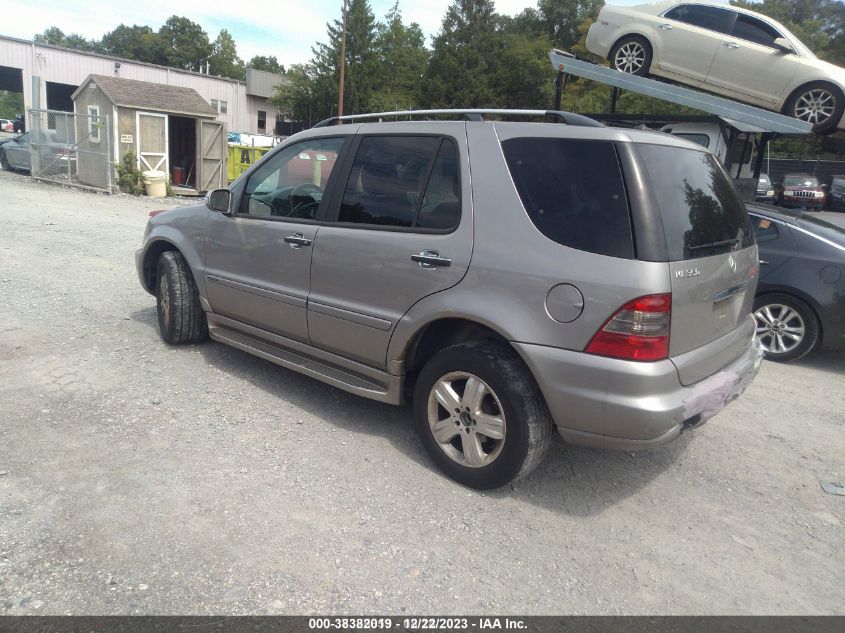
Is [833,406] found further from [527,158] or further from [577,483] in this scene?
[527,158]

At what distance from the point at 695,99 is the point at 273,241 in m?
6.00

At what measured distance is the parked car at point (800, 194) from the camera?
2453 cm

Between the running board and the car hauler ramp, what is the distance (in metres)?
6.05

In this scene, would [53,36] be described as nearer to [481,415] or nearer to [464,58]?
[464,58]

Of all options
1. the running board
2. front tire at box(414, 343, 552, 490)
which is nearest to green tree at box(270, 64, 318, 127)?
the running board

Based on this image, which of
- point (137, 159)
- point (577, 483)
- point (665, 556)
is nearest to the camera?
point (665, 556)

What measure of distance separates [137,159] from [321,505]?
59.2 feet

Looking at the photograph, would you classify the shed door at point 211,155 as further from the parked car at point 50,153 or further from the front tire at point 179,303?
the front tire at point 179,303

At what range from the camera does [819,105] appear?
29.1ft

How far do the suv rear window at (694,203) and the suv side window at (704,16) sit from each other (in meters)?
6.81

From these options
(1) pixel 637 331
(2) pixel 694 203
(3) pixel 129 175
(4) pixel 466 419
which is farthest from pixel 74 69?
(1) pixel 637 331

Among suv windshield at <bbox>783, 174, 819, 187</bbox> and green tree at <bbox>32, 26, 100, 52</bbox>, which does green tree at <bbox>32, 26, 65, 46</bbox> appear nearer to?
green tree at <bbox>32, 26, 100, 52</bbox>

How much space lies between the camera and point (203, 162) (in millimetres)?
20219

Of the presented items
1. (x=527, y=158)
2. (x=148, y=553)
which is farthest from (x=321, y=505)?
(x=527, y=158)
